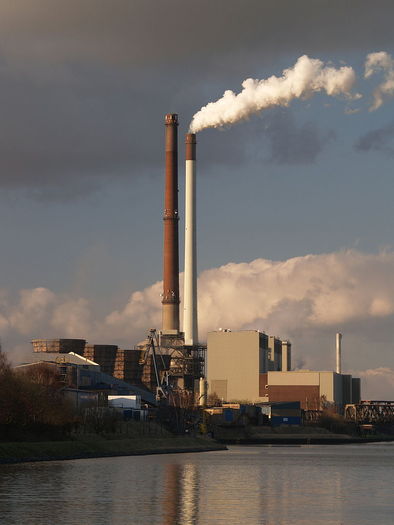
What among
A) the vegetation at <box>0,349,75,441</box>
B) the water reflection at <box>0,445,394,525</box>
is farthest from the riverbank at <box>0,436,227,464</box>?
the water reflection at <box>0,445,394,525</box>

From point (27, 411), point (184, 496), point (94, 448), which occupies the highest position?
point (27, 411)

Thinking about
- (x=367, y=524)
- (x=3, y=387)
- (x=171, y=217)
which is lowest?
(x=367, y=524)

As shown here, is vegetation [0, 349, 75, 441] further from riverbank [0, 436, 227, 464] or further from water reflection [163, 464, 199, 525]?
water reflection [163, 464, 199, 525]

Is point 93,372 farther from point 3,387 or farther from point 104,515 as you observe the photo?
point 104,515

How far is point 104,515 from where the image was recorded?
125ft

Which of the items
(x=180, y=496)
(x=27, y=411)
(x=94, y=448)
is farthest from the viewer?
(x=94, y=448)

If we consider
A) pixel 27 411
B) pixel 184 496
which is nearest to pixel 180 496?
pixel 184 496

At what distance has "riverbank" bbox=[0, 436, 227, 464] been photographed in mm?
77062

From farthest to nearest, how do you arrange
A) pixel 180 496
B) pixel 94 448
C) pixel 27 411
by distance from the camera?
1. pixel 94 448
2. pixel 27 411
3. pixel 180 496

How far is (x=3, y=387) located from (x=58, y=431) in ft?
24.9

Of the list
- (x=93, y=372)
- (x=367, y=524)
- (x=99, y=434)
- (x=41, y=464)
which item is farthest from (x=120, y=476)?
(x=93, y=372)

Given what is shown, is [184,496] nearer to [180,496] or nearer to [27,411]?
[180,496]

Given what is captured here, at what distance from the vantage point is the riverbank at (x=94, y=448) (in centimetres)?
7706

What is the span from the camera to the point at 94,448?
3684 inches
